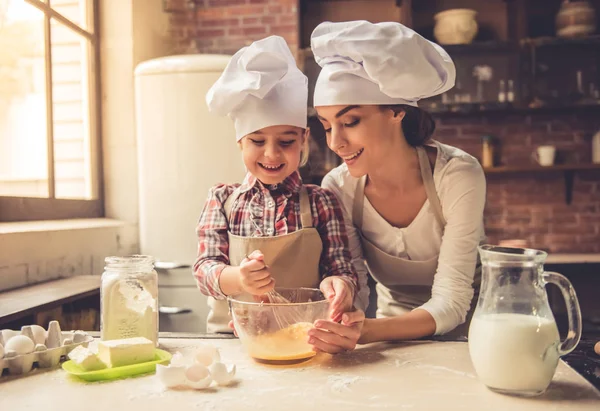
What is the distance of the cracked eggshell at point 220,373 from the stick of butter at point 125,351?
150 mm

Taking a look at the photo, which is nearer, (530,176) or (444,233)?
(444,233)

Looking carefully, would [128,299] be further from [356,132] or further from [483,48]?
[483,48]

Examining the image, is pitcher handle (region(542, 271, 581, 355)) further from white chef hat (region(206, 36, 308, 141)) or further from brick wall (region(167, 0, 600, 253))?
brick wall (region(167, 0, 600, 253))

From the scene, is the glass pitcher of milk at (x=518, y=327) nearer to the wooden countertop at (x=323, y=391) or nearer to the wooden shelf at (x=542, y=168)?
the wooden countertop at (x=323, y=391)

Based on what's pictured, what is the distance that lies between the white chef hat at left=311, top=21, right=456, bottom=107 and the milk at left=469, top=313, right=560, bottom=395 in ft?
2.36

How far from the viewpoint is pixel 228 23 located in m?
3.86

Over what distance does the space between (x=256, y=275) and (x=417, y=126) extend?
2.66 ft

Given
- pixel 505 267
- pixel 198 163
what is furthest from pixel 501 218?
pixel 505 267

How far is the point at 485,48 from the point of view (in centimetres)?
351

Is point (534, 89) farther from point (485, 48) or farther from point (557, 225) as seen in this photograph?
point (557, 225)

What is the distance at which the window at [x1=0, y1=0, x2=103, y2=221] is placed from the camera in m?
2.48

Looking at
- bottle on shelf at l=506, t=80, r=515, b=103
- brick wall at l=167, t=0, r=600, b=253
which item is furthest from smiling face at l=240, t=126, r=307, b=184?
bottle on shelf at l=506, t=80, r=515, b=103

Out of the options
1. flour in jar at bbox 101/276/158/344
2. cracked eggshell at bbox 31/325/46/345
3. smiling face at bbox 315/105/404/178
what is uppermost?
smiling face at bbox 315/105/404/178

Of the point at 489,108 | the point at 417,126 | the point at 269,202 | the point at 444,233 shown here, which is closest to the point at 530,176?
the point at 489,108
